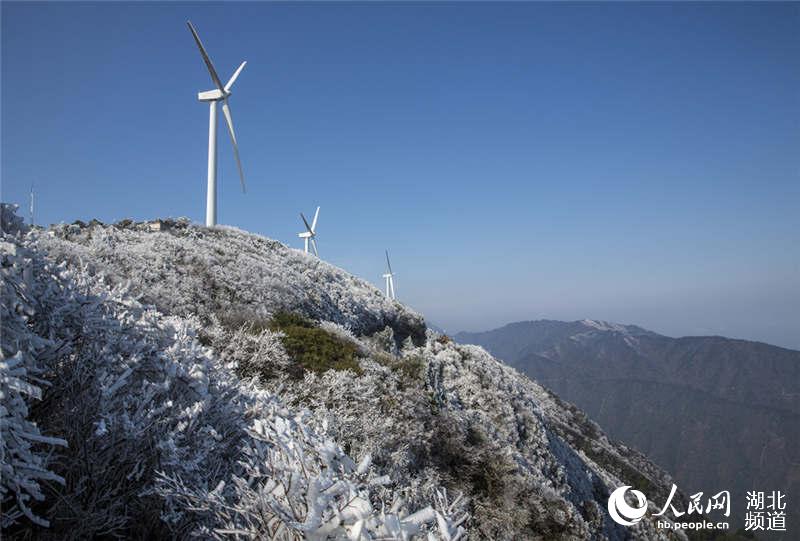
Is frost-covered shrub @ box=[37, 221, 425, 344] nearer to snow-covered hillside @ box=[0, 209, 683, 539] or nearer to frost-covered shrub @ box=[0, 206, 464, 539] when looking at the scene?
snow-covered hillside @ box=[0, 209, 683, 539]

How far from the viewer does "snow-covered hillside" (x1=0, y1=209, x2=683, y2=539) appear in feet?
11.0

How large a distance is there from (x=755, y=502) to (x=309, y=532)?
26326 mm

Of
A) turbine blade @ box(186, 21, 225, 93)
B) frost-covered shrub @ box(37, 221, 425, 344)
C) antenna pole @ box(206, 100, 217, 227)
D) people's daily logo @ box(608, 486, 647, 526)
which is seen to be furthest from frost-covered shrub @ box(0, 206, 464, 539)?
turbine blade @ box(186, 21, 225, 93)

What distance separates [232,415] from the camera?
5.52m

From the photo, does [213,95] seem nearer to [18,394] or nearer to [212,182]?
[212,182]

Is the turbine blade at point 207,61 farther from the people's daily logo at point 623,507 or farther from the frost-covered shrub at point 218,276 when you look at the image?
the people's daily logo at point 623,507

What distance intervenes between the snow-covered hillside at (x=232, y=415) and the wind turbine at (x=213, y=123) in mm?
3118

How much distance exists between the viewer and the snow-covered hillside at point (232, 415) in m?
3.34

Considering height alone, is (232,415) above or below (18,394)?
Answer: below

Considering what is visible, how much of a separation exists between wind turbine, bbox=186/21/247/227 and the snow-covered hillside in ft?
10.2

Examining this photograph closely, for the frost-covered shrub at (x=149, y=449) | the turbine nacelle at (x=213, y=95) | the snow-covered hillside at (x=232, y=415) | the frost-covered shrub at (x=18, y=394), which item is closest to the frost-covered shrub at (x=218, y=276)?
the snow-covered hillside at (x=232, y=415)

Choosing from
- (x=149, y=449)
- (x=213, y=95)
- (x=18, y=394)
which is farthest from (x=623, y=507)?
(x=213, y=95)

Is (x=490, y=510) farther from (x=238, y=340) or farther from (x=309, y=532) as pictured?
(x=309, y=532)

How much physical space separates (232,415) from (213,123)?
85.6ft
